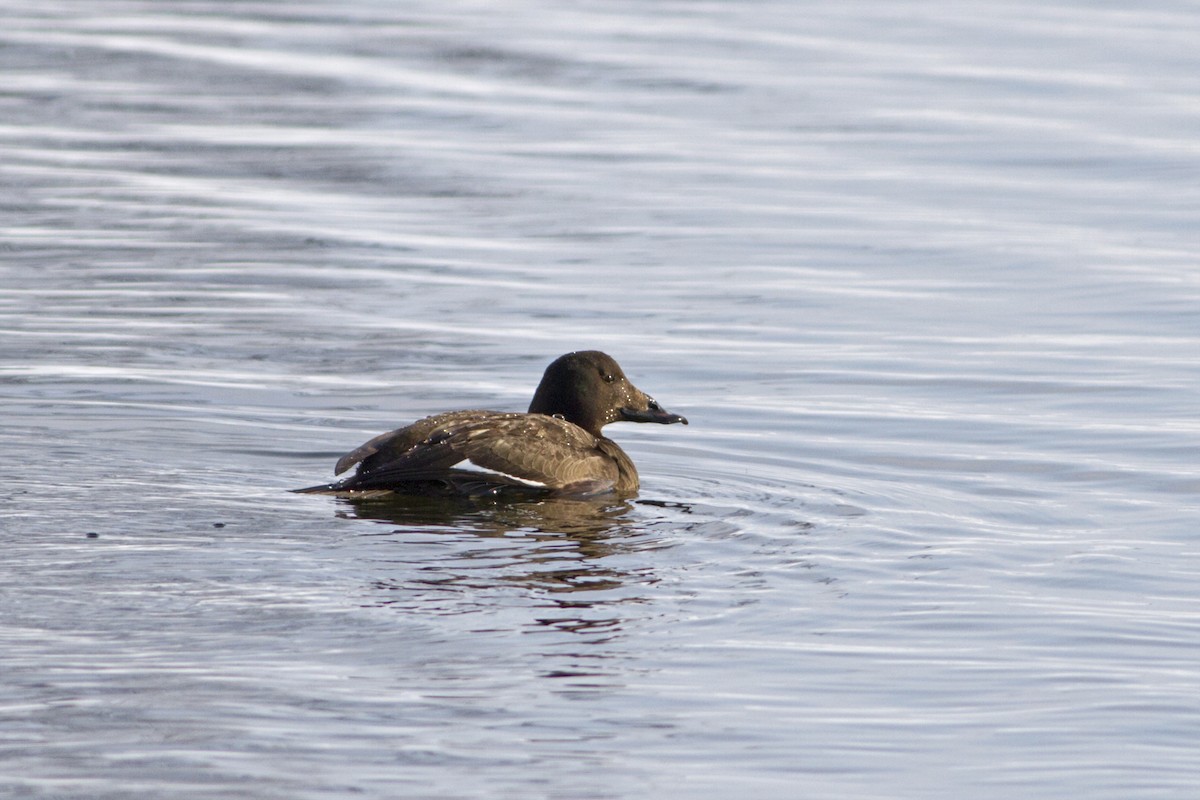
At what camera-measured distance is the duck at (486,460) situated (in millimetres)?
9680

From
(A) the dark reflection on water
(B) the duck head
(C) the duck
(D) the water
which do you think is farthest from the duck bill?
(A) the dark reflection on water

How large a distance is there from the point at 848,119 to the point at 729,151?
1.79 meters

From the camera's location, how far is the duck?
9680 mm

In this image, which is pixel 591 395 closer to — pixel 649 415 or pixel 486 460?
pixel 649 415

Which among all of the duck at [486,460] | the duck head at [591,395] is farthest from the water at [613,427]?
the duck head at [591,395]

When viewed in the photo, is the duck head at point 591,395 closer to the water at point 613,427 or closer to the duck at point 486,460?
the duck at point 486,460

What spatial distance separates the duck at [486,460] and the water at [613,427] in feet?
0.59

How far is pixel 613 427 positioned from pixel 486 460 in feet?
9.10

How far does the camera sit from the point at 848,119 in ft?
69.7

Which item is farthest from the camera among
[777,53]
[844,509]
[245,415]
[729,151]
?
[777,53]

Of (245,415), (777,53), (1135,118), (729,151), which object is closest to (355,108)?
(729,151)

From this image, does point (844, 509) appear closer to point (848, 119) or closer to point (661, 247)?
point (661, 247)

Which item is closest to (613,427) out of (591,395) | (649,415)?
(649,415)

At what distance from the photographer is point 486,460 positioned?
9.77 m
